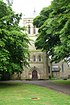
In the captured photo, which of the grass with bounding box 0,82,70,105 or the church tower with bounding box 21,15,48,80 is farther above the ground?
the church tower with bounding box 21,15,48,80

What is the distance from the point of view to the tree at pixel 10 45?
2170 cm

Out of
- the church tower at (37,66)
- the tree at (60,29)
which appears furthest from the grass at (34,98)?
the church tower at (37,66)

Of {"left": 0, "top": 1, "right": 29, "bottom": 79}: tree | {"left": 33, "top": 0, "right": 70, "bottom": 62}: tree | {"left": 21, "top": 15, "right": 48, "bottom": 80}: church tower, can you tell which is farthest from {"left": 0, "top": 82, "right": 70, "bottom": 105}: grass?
{"left": 21, "top": 15, "right": 48, "bottom": 80}: church tower

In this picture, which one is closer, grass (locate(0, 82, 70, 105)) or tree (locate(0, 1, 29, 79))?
grass (locate(0, 82, 70, 105))

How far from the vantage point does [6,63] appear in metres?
21.2

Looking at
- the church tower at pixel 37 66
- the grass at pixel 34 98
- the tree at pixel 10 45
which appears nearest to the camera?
the grass at pixel 34 98

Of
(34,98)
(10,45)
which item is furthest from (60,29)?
(34,98)

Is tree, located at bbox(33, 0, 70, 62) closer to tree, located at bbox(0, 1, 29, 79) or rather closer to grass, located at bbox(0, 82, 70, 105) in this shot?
tree, located at bbox(0, 1, 29, 79)

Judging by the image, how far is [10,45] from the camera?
24.2 meters

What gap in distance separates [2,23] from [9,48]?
2921 millimetres

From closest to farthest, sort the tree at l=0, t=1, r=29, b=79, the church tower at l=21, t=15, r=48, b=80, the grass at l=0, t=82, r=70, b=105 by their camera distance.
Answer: the grass at l=0, t=82, r=70, b=105 < the tree at l=0, t=1, r=29, b=79 < the church tower at l=21, t=15, r=48, b=80

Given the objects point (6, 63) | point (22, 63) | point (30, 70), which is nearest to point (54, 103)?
point (6, 63)

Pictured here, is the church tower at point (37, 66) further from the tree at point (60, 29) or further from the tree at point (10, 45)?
the tree at point (10, 45)

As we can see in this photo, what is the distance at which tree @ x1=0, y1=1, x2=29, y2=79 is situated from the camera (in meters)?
21.7
